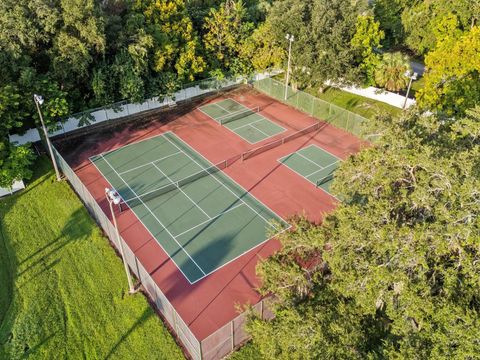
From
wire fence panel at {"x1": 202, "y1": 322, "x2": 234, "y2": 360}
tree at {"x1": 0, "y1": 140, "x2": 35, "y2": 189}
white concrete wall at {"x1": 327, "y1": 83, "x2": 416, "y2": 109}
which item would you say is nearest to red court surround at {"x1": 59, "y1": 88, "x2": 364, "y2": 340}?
wire fence panel at {"x1": 202, "y1": 322, "x2": 234, "y2": 360}

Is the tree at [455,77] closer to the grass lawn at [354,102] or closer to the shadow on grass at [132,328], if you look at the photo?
the grass lawn at [354,102]

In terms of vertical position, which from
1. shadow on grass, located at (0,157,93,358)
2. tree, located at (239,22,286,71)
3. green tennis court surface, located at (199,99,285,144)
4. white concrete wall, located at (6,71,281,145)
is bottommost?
green tennis court surface, located at (199,99,285,144)

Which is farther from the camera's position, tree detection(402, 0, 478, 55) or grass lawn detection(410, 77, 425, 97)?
grass lawn detection(410, 77, 425, 97)

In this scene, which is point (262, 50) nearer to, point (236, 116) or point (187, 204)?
point (236, 116)

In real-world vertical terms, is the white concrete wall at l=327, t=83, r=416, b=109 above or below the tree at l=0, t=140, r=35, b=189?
below

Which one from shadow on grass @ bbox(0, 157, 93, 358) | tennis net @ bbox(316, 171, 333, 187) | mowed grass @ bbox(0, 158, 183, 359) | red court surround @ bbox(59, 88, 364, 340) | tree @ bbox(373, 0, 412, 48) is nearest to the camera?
mowed grass @ bbox(0, 158, 183, 359)

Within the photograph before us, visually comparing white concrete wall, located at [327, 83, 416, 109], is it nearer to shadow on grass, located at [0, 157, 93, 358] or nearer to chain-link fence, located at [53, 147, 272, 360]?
shadow on grass, located at [0, 157, 93, 358]

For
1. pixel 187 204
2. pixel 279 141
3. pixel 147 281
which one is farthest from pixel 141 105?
pixel 147 281

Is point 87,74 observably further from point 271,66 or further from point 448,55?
point 448,55
